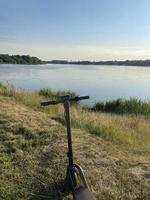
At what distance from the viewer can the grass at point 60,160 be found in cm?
414

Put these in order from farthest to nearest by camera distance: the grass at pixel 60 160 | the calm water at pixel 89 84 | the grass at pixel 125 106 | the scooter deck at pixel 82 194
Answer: the calm water at pixel 89 84
the grass at pixel 125 106
the grass at pixel 60 160
the scooter deck at pixel 82 194

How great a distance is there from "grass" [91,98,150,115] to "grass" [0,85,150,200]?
856 cm

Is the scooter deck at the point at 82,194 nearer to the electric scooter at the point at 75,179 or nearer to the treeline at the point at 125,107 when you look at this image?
the electric scooter at the point at 75,179

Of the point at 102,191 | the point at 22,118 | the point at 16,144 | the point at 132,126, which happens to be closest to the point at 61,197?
the point at 102,191

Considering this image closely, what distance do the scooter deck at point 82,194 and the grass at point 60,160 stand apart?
30 centimetres

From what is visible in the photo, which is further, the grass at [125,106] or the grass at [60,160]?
the grass at [125,106]

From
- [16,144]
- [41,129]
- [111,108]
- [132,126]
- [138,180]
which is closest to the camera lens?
[138,180]

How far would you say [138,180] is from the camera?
4480 mm

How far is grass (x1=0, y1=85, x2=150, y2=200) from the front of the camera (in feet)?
13.6

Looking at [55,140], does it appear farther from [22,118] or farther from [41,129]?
[22,118]

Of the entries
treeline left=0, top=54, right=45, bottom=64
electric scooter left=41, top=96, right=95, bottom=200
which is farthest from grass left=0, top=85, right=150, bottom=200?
treeline left=0, top=54, right=45, bottom=64

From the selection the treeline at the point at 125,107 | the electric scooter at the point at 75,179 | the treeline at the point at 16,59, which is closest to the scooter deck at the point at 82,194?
the electric scooter at the point at 75,179

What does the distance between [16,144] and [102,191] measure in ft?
6.59

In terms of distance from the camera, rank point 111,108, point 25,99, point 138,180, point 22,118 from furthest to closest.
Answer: point 111,108 → point 25,99 → point 22,118 → point 138,180
